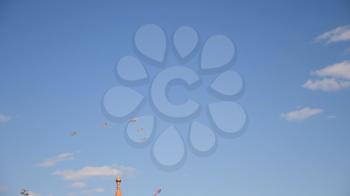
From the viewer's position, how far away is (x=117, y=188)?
274ft

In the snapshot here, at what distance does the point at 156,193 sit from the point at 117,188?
1943 inches

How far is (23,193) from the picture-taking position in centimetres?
13638

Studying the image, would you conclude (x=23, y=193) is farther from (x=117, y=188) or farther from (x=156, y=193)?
(x=117, y=188)

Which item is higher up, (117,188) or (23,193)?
(23,193)

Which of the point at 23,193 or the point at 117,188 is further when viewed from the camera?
the point at 23,193

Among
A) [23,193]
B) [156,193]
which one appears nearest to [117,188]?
[156,193]

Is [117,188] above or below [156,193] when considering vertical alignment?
below

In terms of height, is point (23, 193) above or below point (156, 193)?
above

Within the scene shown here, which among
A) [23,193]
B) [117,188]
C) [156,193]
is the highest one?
[23,193]

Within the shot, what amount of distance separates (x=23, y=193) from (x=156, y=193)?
44889 mm

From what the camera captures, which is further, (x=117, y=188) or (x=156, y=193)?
(x=156, y=193)

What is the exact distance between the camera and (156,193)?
13088cm
